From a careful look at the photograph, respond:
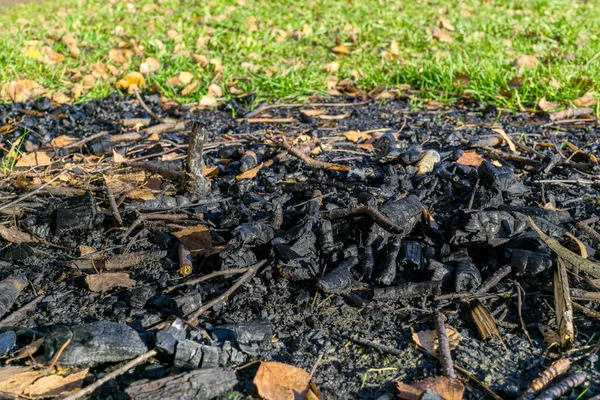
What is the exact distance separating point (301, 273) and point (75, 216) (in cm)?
108

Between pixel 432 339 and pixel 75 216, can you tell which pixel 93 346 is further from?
pixel 432 339

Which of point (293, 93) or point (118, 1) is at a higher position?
point (118, 1)

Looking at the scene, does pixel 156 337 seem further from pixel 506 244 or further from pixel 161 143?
pixel 161 143

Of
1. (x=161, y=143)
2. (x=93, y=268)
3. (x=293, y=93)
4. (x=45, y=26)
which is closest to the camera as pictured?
(x=93, y=268)

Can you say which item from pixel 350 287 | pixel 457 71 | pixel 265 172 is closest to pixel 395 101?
pixel 457 71

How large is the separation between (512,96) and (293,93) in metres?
1.65

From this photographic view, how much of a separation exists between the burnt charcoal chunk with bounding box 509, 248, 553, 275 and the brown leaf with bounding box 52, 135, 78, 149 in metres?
2.77

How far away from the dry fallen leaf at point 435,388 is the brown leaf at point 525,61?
3.79m

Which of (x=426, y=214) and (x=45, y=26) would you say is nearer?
(x=426, y=214)

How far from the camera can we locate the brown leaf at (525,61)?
5.03 m

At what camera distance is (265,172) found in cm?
316

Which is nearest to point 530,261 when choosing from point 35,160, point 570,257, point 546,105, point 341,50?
point 570,257

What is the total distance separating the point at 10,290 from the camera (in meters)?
2.28

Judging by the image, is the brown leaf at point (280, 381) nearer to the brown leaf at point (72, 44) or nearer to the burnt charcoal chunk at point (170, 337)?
the burnt charcoal chunk at point (170, 337)
